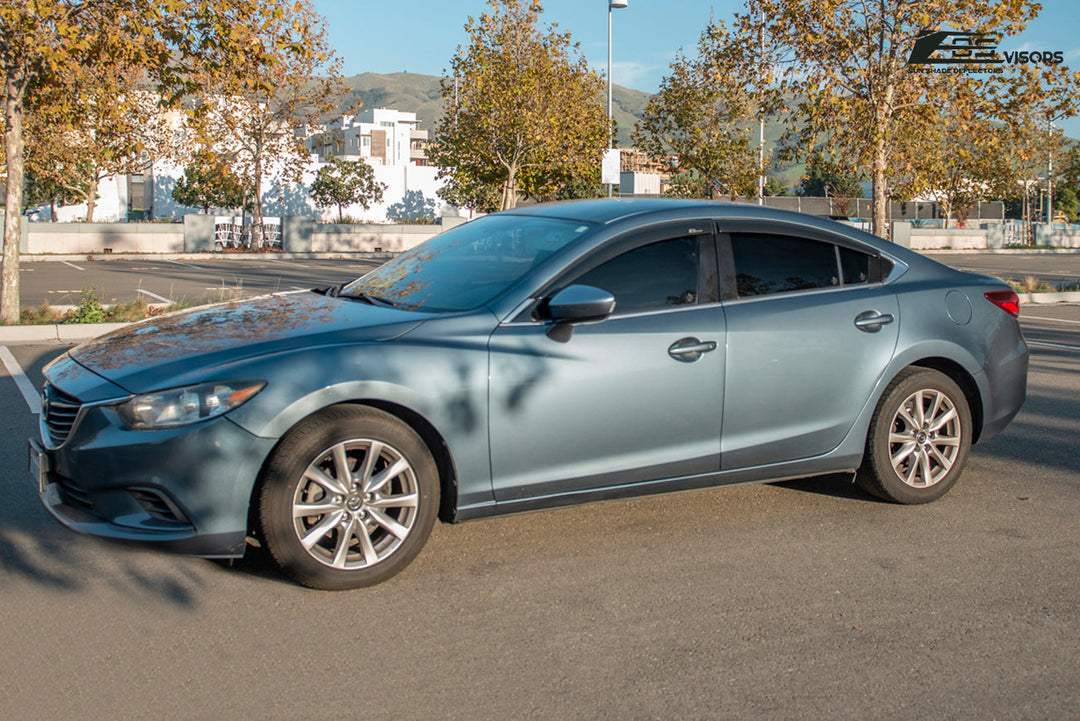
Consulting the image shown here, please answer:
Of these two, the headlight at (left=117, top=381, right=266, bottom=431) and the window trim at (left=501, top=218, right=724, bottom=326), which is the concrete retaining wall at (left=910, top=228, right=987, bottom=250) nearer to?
the window trim at (left=501, top=218, right=724, bottom=326)

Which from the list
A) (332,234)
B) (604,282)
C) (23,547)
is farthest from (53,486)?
(332,234)

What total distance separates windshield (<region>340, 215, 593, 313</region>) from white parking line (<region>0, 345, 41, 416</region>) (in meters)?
3.22

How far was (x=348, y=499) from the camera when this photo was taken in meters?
3.98

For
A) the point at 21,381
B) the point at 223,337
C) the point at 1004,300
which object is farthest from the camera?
the point at 21,381

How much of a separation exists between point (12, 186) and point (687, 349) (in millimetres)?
10844

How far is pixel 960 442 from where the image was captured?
5309 millimetres

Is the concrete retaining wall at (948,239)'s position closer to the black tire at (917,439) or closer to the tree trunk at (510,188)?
the tree trunk at (510,188)

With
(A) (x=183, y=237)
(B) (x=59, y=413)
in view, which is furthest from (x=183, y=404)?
(A) (x=183, y=237)

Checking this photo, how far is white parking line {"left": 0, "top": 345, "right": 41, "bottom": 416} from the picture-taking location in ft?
25.2

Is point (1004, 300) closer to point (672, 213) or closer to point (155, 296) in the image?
point (672, 213)

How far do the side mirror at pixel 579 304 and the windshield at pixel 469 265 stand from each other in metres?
0.31

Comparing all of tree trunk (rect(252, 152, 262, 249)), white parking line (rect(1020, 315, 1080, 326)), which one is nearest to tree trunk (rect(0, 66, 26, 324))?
white parking line (rect(1020, 315, 1080, 326))

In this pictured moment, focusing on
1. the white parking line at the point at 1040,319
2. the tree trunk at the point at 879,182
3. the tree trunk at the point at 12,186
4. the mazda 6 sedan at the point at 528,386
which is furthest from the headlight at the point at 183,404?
the tree trunk at the point at 879,182

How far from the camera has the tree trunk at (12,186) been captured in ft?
39.7
